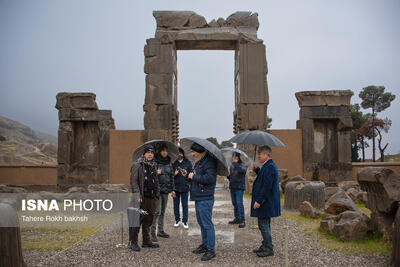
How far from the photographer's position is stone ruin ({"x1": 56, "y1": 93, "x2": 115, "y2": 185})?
48.6ft

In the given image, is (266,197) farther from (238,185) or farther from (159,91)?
(159,91)

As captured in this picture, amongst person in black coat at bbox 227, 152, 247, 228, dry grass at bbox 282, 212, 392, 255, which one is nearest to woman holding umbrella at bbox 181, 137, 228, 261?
dry grass at bbox 282, 212, 392, 255

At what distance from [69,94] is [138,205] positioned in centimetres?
1108

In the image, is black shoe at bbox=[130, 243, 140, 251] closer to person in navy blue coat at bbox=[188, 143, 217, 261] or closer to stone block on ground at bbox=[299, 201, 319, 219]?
person in navy blue coat at bbox=[188, 143, 217, 261]

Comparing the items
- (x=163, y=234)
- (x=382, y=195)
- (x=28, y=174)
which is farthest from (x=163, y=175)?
(x=28, y=174)

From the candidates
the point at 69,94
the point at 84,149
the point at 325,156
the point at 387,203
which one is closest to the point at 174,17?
the point at 69,94

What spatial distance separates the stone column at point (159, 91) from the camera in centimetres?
1374

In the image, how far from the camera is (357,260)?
496cm

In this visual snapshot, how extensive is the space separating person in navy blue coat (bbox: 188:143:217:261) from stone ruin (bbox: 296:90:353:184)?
10160mm

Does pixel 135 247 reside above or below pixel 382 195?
below

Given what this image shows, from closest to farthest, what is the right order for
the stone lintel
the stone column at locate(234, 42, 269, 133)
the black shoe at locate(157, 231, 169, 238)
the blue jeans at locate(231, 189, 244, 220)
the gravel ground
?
1. the gravel ground
2. the black shoe at locate(157, 231, 169, 238)
3. the blue jeans at locate(231, 189, 244, 220)
4. the stone column at locate(234, 42, 269, 133)
5. the stone lintel

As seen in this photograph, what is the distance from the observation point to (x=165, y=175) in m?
6.25

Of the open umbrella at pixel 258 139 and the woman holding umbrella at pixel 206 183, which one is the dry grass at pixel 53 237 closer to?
the woman holding umbrella at pixel 206 183

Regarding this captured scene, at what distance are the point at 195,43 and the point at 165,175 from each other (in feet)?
30.3
